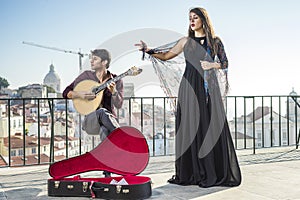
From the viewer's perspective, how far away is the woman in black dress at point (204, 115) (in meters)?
2.93

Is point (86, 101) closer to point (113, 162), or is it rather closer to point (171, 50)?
point (113, 162)

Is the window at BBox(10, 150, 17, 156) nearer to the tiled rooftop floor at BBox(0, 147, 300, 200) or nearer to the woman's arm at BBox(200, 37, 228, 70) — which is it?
the tiled rooftop floor at BBox(0, 147, 300, 200)

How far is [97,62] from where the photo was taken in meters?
3.00

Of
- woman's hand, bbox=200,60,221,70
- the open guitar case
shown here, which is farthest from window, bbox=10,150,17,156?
woman's hand, bbox=200,60,221,70

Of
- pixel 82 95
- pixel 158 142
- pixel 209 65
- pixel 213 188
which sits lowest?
pixel 213 188

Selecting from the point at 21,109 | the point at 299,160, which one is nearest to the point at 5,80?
the point at 21,109

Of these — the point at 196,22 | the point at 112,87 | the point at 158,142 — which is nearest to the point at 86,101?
the point at 112,87

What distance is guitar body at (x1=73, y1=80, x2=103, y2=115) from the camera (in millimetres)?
2951

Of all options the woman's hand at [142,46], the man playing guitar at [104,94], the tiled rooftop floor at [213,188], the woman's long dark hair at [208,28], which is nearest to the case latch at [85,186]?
the tiled rooftop floor at [213,188]

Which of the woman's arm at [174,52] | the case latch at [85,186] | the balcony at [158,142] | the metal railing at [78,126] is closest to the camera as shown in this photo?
the case latch at [85,186]

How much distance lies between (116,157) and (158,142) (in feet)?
6.61

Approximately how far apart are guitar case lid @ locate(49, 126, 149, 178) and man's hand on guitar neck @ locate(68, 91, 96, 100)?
1.17 feet

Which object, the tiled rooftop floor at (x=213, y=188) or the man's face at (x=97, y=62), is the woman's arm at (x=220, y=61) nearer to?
the man's face at (x=97, y=62)

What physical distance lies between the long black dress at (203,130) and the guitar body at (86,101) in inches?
24.4
